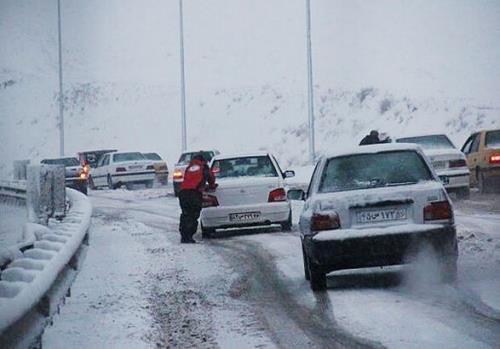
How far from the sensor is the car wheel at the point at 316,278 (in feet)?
29.3

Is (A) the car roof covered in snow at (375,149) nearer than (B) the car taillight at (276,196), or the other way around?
(A) the car roof covered in snow at (375,149)

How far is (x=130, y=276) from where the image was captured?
10820mm

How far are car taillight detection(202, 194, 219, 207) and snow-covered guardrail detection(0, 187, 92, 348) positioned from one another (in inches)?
226

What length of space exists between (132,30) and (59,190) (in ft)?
247

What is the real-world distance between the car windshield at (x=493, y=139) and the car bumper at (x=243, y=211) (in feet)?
24.4

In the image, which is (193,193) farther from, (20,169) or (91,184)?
(91,184)

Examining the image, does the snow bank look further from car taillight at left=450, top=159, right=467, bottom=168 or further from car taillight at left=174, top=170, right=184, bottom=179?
car taillight at left=174, top=170, right=184, bottom=179

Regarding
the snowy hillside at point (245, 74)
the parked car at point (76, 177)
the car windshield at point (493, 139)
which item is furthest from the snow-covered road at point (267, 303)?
the snowy hillside at point (245, 74)

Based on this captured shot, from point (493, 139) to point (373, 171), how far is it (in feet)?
41.6

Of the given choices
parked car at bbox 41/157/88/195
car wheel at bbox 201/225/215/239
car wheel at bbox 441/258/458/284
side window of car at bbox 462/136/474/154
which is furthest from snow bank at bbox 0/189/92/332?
parked car at bbox 41/157/88/195

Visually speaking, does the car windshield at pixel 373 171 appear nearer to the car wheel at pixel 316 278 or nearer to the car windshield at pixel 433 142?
the car wheel at pixel 316 278

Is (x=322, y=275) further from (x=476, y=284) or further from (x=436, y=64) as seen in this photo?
(x=436, y=64)

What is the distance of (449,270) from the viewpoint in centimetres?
880

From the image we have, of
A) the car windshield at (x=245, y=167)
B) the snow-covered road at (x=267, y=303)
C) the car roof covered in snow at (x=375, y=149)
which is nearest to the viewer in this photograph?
the snow-covered road at (x=267, y=303)
